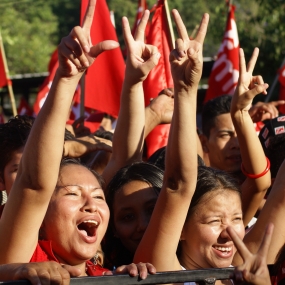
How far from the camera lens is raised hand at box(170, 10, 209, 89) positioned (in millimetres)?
2875

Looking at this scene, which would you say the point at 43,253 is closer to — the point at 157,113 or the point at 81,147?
the point at 81,147

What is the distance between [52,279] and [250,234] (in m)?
1.32

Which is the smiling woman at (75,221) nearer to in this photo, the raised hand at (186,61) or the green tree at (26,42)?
the raised hand at (186,61)

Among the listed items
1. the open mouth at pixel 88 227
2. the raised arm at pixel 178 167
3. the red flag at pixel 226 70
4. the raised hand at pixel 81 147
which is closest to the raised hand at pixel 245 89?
the raised hand at pixel 81 147

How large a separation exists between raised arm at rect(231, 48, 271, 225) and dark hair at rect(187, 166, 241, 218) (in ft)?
1.07

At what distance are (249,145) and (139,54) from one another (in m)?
0.85

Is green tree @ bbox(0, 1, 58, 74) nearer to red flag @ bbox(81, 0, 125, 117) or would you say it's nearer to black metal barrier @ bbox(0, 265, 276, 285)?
red flag @ bbox(81, 0, 125, 117)

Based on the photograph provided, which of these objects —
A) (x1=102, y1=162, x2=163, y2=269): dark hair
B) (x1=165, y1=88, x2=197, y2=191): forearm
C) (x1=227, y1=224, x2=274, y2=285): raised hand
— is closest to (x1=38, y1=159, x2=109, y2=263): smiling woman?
(x1=165, y1=88, x2=197, y2=191): forearm

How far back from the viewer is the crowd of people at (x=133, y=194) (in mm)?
2553

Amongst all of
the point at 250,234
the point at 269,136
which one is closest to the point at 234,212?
the point at 250,234

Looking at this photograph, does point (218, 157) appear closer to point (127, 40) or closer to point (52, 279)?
point (127, 40)

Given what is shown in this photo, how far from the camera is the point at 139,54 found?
3.21 m

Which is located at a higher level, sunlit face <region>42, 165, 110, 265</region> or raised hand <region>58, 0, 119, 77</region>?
raised hand <region>58, 0, 119, 77</region>

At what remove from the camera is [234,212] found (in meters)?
3.28
